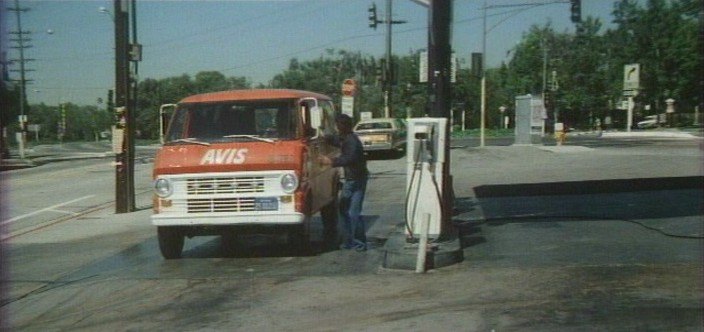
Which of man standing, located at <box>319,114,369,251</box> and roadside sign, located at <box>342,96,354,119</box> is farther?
roadside sign, located at <box>342,96,354,119</box>

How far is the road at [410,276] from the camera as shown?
19.9ft

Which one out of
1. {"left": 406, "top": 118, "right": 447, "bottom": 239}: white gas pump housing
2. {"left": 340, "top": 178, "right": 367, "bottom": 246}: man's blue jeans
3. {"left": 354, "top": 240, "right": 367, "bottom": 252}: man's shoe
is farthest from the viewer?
{"left": 354, "top": 240, "right": 367, "bottom": 252}: man's shoe

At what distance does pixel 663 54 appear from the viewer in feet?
165

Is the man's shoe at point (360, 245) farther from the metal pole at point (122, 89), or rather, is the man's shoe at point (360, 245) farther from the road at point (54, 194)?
the metal pole at point (122, 89)

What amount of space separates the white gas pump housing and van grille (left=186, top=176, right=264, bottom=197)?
6.02 feet

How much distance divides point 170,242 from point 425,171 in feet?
11.3

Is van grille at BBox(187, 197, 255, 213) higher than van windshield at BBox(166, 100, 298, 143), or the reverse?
van windshield at BBox(166, 100, 298, 143)

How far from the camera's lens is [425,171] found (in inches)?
342

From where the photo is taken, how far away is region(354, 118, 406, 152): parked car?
2756cm

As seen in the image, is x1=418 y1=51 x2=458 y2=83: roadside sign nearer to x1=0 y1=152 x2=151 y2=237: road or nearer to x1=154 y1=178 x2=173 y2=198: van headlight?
x1=154 y1=178 x2=173 y2=198: van headlight

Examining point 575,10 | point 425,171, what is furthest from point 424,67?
point 425,171

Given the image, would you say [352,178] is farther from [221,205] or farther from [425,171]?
[221,205]

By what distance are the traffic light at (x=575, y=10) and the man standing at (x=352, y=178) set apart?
14398mm

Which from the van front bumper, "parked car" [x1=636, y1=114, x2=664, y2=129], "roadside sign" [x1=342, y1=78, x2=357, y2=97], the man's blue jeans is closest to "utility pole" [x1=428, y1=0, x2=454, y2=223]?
the man's blue jeans
